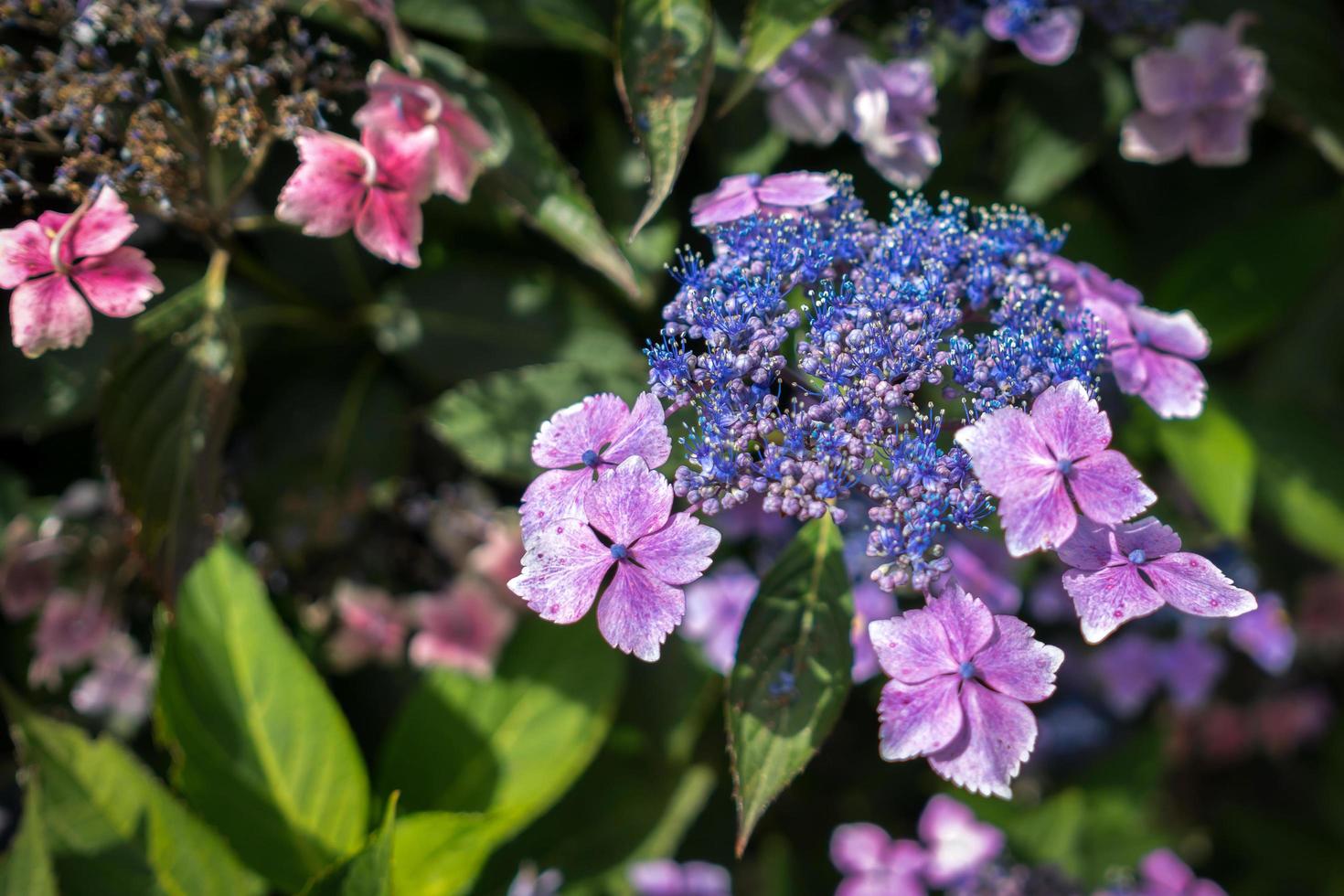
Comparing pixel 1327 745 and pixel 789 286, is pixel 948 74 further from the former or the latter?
pixel 1327 745

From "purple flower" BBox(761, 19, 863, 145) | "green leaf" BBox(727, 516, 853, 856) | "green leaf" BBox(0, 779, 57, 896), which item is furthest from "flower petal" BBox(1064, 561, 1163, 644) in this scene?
"green leaf" BBox(0, 779, 57, 896)

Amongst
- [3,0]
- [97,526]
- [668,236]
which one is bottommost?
[97,526]

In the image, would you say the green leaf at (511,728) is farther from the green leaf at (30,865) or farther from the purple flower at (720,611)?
the green leaf at (30,865)

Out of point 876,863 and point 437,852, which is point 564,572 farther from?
point 876,863

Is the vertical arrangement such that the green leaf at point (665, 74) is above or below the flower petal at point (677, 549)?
above

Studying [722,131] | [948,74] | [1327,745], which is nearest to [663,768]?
[722,131]

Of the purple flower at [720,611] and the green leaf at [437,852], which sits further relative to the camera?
the purple flower at [720,611]

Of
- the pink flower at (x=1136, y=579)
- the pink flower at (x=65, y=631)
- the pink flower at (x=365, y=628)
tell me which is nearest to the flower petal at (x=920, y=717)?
the pink flower at (x=1136, y=579)
